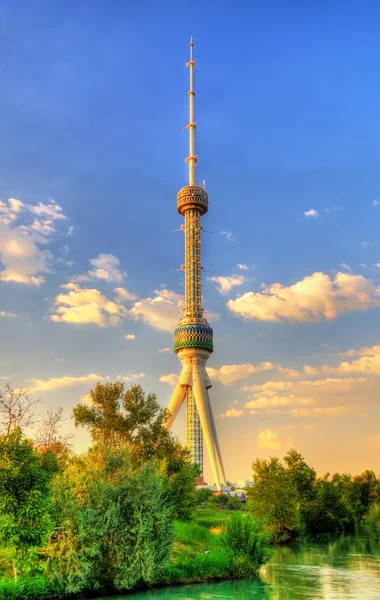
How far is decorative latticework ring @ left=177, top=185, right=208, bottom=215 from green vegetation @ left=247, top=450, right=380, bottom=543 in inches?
2246

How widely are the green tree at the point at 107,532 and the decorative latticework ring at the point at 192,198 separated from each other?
90.6m

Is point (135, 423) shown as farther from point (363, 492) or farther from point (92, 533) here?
point (363, 492)

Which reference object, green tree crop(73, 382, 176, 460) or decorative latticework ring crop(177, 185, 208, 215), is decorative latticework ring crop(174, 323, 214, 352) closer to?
decorative latticework ring crop(177, 185, 208, 215)

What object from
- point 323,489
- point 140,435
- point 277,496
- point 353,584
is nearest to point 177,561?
point 353,584

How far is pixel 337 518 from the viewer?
69.3m

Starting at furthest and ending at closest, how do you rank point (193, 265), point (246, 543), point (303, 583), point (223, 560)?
point (193, 265) < point (246, 543) < point (223, 560) < point (303, 583)

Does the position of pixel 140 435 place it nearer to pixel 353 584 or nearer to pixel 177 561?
pixel 177 561

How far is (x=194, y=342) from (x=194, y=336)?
3.68 ft

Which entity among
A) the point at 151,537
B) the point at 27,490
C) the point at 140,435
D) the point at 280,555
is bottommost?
the point at 280,555

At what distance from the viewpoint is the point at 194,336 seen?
106438 mm

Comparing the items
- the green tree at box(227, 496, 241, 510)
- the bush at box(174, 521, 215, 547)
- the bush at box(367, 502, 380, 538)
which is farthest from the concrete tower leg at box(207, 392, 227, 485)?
the bush at box(174, 521, 215, 547)

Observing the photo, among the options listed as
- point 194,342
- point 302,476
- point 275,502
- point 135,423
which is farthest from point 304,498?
point 194,342

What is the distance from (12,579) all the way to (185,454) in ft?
95.5

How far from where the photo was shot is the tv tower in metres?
105
